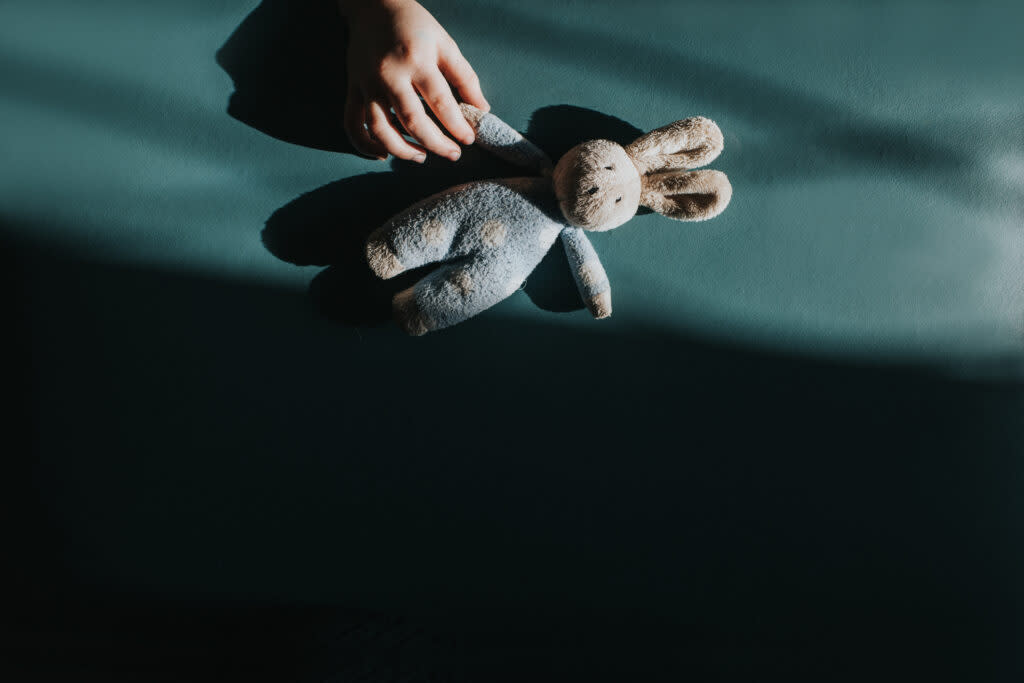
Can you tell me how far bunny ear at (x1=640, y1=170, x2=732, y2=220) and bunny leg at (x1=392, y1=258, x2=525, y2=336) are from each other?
0.22 m

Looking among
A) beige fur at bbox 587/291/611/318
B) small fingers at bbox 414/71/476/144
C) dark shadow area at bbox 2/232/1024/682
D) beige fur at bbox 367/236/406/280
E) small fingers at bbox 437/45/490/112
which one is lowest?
dark shadow area at bbox 2/232/1024/682

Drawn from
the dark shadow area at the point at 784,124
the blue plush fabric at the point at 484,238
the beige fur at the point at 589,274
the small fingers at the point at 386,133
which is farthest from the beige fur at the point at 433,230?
the dark shadow area at the point at 784,124

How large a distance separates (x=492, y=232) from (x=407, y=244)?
0.12m

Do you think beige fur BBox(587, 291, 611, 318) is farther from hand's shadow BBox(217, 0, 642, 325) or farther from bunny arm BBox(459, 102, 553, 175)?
bunny arm BBox(459, 102, 553, 175)

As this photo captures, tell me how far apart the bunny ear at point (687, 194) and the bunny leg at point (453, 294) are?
0.22 meters

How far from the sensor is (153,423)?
0.97 m

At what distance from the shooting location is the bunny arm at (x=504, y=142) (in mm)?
872

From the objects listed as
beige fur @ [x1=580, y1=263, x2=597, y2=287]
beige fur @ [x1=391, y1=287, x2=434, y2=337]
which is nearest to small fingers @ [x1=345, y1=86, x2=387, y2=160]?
beige fur @ [x1=391, y1=287, x2=434, y2=337]

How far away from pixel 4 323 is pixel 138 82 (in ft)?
1.42

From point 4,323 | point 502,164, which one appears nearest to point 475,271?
point 502,164

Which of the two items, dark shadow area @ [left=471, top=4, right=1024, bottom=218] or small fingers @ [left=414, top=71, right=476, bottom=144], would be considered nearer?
small fingers @ [left=414, top=71, right=476, bottom=144]

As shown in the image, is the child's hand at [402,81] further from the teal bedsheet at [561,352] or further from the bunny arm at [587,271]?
the bunny arm at [587,271]

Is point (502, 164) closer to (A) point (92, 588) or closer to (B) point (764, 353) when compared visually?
(B) point (764, 353)

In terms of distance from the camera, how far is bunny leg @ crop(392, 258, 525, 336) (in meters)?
0.87
